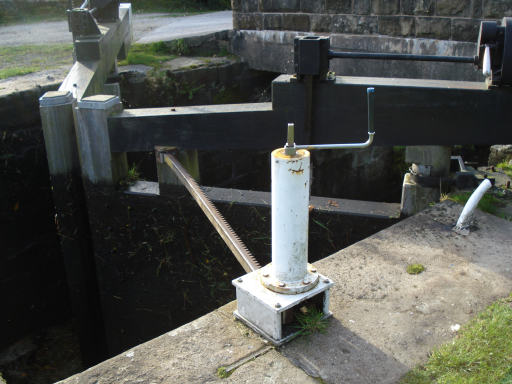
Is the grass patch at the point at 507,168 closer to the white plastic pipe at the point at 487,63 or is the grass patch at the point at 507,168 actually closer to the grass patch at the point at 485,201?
the grass patch at the point at 485,201

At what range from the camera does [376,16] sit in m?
6.34

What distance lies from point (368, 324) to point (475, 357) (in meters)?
0.45

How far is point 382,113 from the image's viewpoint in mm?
3701

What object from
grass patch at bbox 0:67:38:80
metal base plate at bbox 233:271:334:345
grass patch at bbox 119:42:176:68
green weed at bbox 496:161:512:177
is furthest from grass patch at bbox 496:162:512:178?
grass patch at bbox 0:67:38:80

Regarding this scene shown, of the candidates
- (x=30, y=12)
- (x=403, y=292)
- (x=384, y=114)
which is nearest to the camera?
(x=403, y=292)

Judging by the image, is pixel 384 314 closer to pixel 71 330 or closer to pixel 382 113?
pixel 382 113

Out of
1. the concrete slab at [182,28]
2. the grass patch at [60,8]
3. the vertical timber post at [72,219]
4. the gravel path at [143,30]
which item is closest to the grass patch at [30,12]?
the grass patch at [60,8]

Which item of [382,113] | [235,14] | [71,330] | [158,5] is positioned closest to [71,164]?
[71,330]

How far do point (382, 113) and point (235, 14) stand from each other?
4.83m

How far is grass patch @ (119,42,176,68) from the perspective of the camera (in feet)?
23.2

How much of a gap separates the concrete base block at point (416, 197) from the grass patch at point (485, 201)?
26 cm

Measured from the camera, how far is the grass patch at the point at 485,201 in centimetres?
339

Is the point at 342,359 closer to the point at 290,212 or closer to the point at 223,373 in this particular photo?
the point at 223,373

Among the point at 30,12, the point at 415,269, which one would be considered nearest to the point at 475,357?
the point at 415,269
